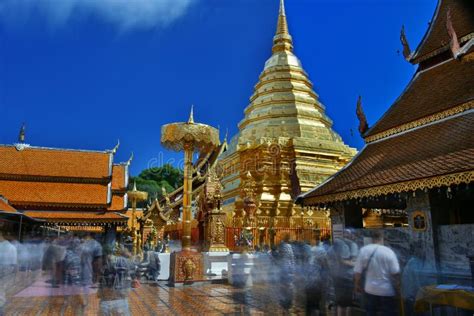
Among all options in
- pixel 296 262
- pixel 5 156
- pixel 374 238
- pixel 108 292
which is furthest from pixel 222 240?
pixel 5 156

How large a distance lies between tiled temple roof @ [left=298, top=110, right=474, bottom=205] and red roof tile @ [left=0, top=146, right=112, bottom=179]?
19.0m

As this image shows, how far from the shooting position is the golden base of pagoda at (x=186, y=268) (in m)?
10.8

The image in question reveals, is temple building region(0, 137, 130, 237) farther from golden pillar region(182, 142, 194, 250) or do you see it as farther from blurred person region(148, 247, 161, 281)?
golden pillar region(182, 142, 194, 250)

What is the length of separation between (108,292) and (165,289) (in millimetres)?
1411

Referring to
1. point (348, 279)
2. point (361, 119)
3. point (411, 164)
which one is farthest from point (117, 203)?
point (348, 279)

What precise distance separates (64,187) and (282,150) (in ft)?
45.6

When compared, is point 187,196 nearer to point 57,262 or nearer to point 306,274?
point 57,262

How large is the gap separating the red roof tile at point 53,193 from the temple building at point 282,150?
8.15 metres

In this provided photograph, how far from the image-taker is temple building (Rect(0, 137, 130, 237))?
23016mm

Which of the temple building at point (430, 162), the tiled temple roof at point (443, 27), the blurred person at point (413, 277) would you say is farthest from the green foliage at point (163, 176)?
the blurred person at point (413, 277)

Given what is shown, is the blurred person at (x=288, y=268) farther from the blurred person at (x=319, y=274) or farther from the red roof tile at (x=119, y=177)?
the red roof tile at (x=119, y=177)

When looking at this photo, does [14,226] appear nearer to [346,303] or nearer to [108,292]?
[108,292]

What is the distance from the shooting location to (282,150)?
20.7 meters

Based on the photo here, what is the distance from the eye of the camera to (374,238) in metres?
5.08
